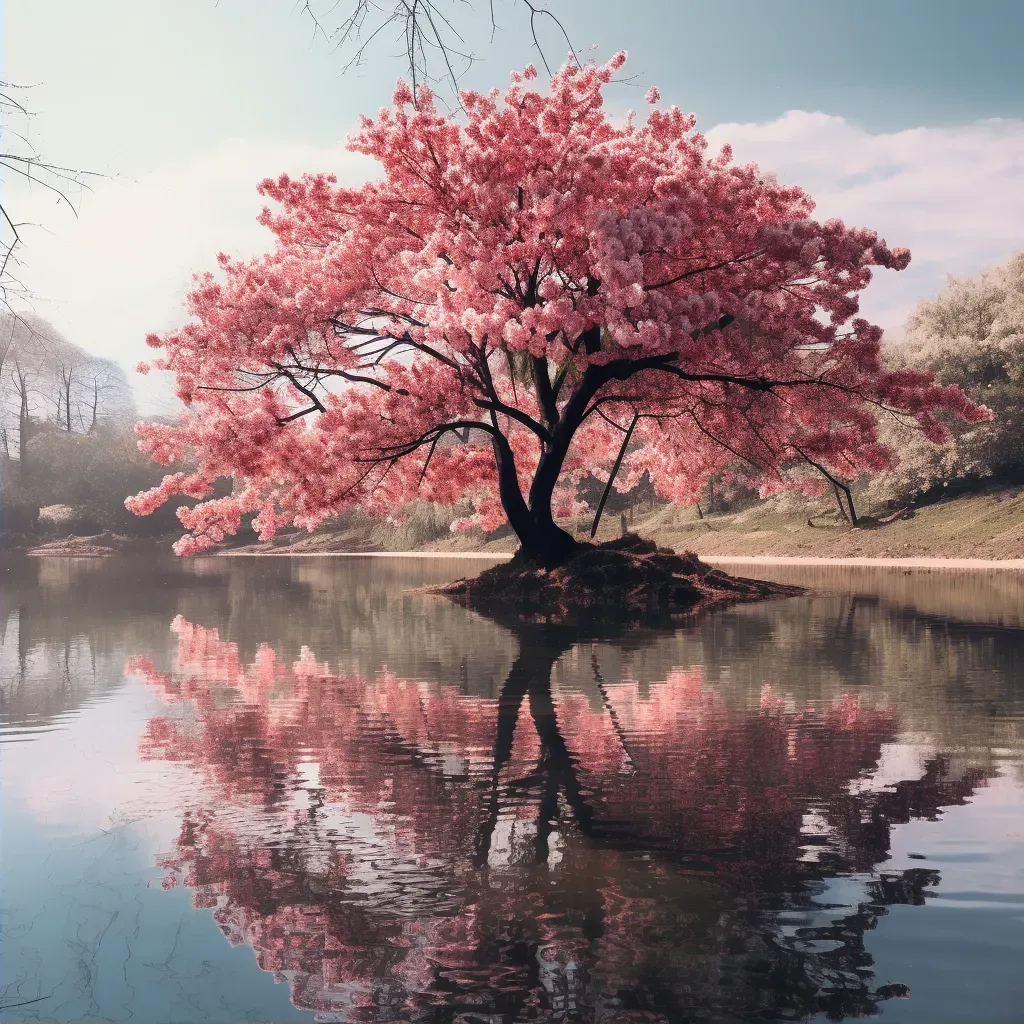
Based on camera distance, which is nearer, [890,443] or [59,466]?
[890,443]

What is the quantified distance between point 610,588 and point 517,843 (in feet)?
51.0

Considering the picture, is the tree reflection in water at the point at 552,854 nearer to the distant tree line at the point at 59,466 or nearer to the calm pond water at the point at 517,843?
the calm pond water at the point at 517,843

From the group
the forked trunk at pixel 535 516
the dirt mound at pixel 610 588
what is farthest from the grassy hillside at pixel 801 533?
the forked trunk at pixel 535 516

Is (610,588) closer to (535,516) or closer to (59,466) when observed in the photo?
(535,516)

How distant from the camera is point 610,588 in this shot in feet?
67.1

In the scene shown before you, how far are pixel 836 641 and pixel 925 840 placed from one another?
29.6 ft

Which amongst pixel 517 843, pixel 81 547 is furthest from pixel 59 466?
pixel 517 843

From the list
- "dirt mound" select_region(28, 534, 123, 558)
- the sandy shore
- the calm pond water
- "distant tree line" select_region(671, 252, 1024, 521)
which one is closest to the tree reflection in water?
the calm pond water

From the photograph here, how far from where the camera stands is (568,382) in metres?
24.2

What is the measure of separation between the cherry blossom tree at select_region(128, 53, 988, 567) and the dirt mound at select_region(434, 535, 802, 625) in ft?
3.60

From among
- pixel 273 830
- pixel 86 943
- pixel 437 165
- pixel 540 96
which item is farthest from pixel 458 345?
pixel 86 943

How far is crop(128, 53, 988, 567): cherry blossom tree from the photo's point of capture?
1797 cm

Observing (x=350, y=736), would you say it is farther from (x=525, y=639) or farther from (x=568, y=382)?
(x=568, y=382)

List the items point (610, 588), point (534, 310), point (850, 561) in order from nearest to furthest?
point (534, 310)
point (610, 588)
point (850, 561)
